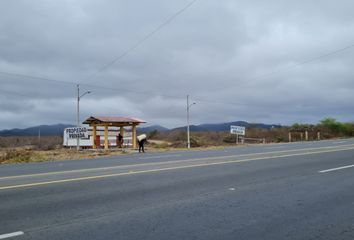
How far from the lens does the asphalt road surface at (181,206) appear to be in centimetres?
593

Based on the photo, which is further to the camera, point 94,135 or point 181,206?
point 94,135

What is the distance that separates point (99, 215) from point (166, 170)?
265 inches

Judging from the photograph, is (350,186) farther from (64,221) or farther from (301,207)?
(64,221)

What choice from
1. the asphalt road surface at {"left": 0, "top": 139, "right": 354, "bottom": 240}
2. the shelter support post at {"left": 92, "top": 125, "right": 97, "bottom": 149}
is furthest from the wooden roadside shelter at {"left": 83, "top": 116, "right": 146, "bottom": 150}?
the asphalt road surface at {"left": 0, "top": 139, "right": 354, "bottom": 240}

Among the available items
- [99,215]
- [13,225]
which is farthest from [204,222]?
[13,225]

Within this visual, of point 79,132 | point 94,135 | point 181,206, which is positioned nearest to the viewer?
point 181,206

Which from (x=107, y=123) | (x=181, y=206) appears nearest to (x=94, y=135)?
(x=107, y=123)

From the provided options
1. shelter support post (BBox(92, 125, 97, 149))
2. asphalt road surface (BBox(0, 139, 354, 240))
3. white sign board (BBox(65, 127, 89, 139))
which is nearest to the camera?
asphalt road surface (BBox(0, 139, 354, 240))

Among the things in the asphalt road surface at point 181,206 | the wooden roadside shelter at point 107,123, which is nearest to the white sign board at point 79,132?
the wooden roadside shelter at point 107,123

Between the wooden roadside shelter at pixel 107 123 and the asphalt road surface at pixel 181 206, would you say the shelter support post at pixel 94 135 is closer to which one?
the wooden roadside shelter at pixel 107 123

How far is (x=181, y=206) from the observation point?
25.1 feet

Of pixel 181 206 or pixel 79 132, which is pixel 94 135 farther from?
pixel 181 206

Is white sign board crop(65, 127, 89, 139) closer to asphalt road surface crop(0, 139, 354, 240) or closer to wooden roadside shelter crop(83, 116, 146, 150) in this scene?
wooden roadside shelter crop(83, 116, 146, 150)

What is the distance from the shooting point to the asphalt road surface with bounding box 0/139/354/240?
593 cm
